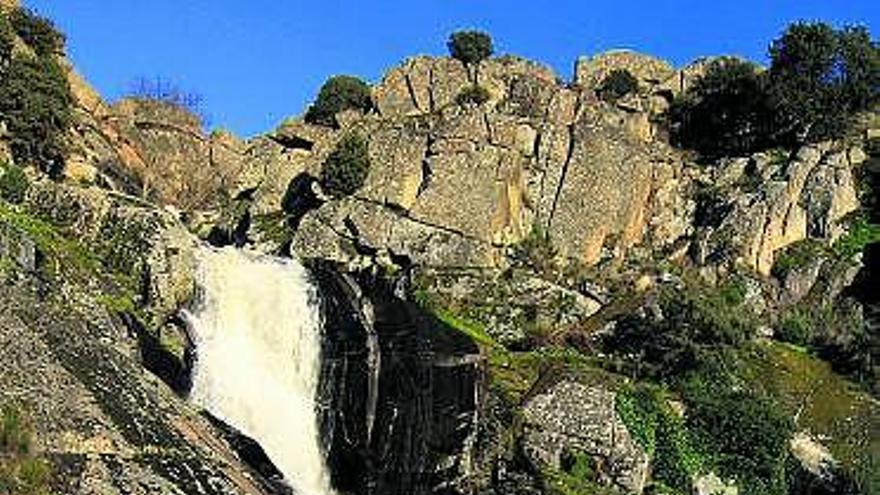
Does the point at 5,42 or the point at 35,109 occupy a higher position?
the point at 5,42

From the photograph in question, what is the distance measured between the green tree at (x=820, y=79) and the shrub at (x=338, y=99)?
1923cm

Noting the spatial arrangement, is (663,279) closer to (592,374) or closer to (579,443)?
(592,374)

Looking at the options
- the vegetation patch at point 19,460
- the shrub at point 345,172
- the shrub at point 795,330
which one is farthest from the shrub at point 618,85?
the vegetation patch at point 19,460

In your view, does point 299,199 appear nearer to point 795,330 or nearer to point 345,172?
point 345,172

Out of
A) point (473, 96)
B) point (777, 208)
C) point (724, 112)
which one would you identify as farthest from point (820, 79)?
point (473, 96)

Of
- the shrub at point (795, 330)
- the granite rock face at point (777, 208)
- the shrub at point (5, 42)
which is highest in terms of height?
the shrub at point (5, 42)

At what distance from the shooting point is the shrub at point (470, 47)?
7212 cm

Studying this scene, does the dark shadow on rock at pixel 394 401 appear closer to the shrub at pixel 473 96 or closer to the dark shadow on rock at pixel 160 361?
the dark shadow on rock at pixel 160 361

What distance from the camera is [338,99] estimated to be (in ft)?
232

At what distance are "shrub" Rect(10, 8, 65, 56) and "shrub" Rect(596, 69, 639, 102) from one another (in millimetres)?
26044

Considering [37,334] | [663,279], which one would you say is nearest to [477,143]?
[663,279]

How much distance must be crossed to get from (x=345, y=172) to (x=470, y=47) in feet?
51.8

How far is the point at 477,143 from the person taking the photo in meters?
60.8

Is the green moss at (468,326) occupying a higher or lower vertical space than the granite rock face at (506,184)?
lower
